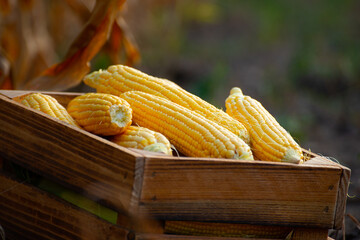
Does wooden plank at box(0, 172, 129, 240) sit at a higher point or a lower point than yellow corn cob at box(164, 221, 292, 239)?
lower

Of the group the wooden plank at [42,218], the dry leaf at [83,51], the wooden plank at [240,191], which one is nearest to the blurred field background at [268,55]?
the dry leaf at [83,51]

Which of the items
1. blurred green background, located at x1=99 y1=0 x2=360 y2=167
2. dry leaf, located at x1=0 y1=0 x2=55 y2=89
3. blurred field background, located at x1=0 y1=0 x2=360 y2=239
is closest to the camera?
dry leaf, located at x1=0 y1=0 x2=55 y2=89

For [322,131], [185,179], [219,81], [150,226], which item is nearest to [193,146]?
[185,179]

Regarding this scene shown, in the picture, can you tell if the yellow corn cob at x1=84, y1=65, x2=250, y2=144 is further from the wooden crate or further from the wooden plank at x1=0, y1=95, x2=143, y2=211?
the wooden plank at x1=0, y1=95, x2=143, y2=211

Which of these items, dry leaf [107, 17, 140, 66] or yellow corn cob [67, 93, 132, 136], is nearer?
yellow corn cob [67, 93, 132, 136]

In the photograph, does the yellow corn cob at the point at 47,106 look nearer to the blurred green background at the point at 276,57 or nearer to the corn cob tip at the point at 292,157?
the corn cob tip at the point at 292,157

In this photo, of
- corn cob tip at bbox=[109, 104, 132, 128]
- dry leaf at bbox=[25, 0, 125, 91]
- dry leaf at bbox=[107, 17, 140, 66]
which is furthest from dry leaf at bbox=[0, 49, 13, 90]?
corn cob tip at bbox=[109, 104, 132, 128]
